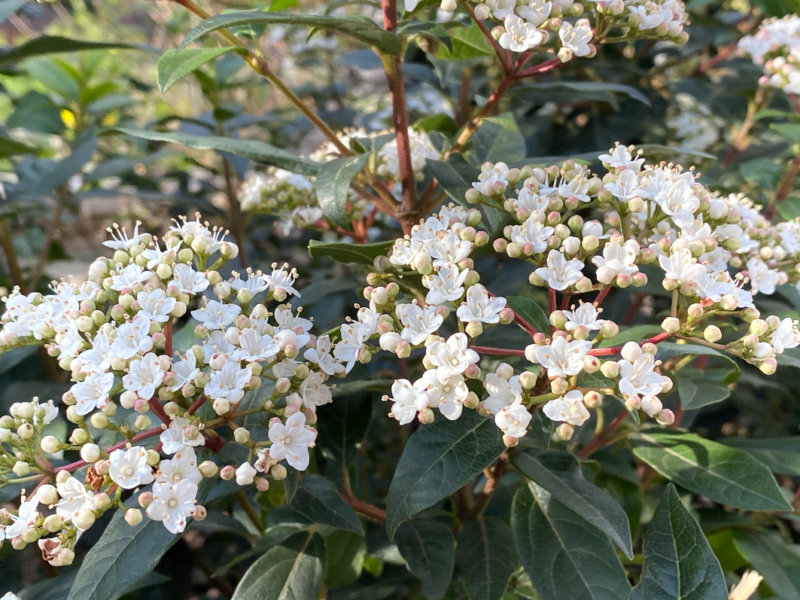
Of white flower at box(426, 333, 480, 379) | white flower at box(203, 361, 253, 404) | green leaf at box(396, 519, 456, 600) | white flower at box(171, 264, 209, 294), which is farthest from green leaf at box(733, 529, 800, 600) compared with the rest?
white flower at box(171, 264, 209, 294)

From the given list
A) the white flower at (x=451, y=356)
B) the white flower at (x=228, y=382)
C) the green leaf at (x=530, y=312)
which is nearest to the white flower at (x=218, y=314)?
the white flower at (x=228, y=382)

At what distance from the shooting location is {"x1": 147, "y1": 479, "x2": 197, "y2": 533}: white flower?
868mm

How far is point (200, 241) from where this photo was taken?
1107 mm

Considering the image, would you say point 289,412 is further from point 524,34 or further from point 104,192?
point 104,192

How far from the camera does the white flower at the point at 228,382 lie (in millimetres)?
927

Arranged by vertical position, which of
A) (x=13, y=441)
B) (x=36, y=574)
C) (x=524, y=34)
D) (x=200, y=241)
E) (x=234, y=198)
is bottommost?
(x=36, y=574)

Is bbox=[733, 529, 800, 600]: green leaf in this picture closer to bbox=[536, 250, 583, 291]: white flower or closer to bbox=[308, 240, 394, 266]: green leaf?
bbox=[536, 250, 583, 291]: white flower

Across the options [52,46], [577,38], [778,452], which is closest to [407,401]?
[577,38]

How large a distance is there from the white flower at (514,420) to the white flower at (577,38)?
62 centimetres

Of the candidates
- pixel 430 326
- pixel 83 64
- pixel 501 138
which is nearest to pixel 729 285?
pixel 430 326

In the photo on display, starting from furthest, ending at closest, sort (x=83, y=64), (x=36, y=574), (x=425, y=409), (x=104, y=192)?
1. (x=83, y=64)
2. (x=104, y=192)
3. (x=36, y=574)
4. (x=425, y=409)

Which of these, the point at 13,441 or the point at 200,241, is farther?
the point at 200,241

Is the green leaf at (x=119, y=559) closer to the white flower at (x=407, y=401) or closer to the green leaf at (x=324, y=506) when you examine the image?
the green leaf at (x=324, y=506)

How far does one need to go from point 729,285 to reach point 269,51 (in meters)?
Answer: 5.04
